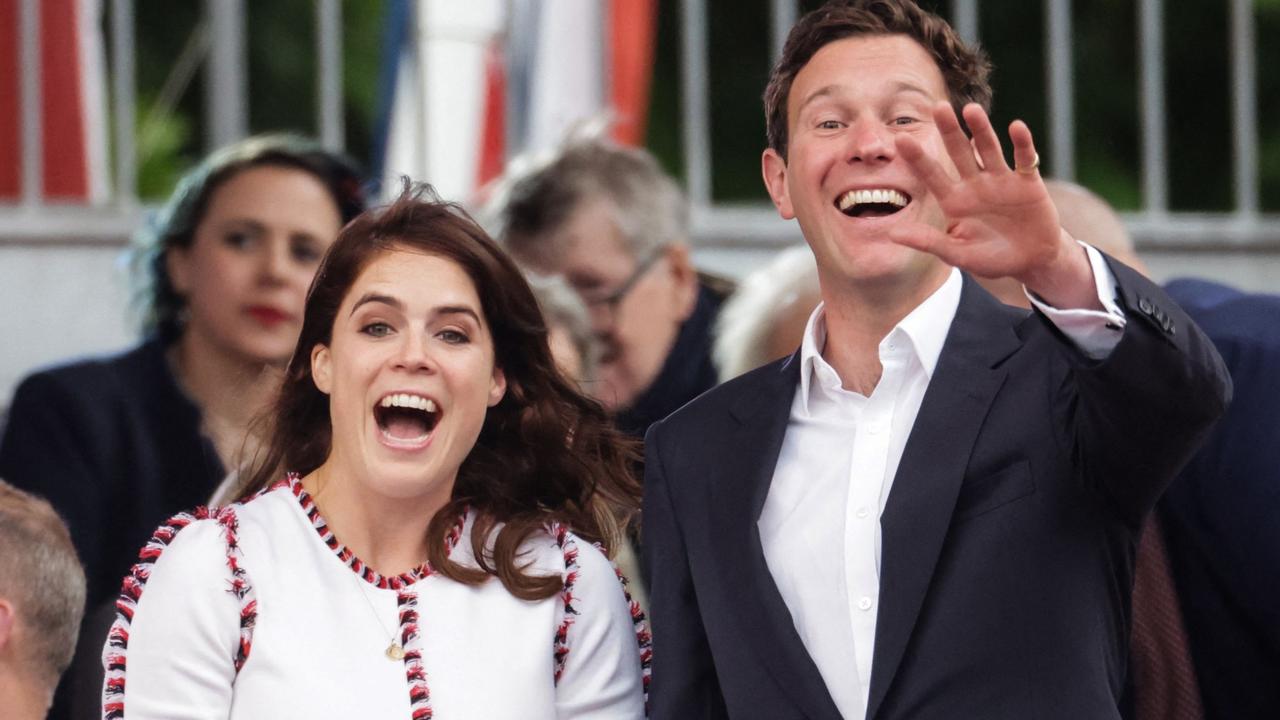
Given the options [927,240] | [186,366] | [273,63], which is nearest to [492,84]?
[186,366]

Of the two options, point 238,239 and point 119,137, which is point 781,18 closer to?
point 119,137

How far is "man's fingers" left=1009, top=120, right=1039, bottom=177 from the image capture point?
6.39ft

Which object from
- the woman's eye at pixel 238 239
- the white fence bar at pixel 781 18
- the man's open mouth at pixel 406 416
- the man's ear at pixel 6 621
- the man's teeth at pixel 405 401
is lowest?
the man's ear at pixel 6 621

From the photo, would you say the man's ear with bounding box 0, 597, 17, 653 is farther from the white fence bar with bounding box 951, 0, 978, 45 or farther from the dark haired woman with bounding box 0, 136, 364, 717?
the white fence bar with bounding box 951, 0, 978, 45

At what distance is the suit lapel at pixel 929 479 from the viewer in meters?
2.21

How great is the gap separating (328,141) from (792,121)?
3.69 meters

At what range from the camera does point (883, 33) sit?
253 centimetres

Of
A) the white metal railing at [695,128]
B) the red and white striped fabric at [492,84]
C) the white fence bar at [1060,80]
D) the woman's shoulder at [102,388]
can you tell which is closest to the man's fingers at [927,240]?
the woman's shoulder at [102,388]

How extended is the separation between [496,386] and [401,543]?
29cm

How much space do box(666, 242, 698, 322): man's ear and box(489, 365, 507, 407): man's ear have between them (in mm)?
1478

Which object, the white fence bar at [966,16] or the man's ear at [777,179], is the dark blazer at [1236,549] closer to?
the man's ear at [777,179]

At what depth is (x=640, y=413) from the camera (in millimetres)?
4078

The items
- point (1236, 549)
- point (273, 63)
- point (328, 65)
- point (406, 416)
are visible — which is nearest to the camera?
point (406, 416)

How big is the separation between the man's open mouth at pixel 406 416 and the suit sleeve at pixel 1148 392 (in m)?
0.89
